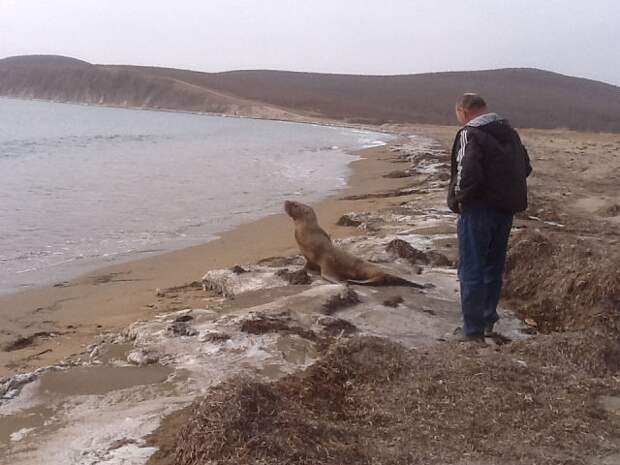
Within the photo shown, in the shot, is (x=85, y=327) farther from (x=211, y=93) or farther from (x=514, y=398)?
(x=211, y=93)

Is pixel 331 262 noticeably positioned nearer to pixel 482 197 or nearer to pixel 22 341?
pixel 482 197

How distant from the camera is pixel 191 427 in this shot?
2994 mm

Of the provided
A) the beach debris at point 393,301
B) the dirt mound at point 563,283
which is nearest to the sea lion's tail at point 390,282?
the beach debris at point 393,301

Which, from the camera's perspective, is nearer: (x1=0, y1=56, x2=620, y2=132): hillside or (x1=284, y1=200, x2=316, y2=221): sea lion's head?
(x1=284, y1=200, x2=316, y2=221): sea lion's head

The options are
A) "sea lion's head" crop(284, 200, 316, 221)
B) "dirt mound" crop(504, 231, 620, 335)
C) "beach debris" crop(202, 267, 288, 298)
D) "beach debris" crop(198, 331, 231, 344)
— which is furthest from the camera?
"sea lion's head" crop(284, 200, 316, 221)

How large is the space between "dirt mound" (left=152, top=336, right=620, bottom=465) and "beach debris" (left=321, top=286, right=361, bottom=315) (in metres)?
1.22

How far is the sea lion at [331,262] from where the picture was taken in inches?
240

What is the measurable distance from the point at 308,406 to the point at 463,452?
801 millimetres

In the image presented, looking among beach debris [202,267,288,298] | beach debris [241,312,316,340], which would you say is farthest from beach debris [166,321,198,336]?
beach debris [202,267,288,298]

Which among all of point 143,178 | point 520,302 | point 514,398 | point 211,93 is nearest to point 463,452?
point 514,398

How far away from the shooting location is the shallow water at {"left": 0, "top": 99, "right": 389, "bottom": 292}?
30.3 ft

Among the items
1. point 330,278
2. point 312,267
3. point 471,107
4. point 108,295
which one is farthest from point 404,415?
point 108,295

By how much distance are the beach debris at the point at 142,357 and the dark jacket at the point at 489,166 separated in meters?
2.23

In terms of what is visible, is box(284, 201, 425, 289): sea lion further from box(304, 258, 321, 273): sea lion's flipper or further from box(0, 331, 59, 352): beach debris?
box(0, 331, 59, 352): beach debris
